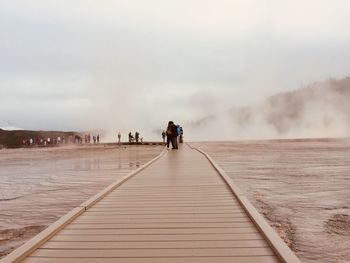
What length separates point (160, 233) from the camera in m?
5.89

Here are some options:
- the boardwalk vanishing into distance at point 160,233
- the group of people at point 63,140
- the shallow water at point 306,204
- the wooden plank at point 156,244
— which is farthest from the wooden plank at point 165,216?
the group of people at point 63,140

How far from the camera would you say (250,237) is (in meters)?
5.59

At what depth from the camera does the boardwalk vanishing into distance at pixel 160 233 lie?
4910 mm

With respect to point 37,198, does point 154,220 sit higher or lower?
higher

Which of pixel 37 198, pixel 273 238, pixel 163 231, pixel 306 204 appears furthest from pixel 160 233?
pixel 37 198

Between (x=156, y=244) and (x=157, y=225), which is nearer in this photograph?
(x=156, y=244)

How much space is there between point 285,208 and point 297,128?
553ft

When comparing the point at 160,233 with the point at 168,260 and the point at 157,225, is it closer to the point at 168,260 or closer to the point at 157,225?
the point at 157,225

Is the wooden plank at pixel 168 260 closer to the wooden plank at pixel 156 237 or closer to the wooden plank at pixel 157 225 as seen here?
the wooden plank at pixel 156 237

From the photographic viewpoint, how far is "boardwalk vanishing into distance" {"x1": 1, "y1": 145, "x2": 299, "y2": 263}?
4.91 metres

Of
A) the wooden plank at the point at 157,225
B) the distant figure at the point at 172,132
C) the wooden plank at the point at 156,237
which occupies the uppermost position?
the distant figure at the point at 172,132

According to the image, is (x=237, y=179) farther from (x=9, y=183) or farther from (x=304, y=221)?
(x=9, y=183)

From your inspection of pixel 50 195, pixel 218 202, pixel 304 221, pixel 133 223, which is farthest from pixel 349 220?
pixel 50 195

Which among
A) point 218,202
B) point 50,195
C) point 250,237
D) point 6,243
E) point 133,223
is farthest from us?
point 50,195
